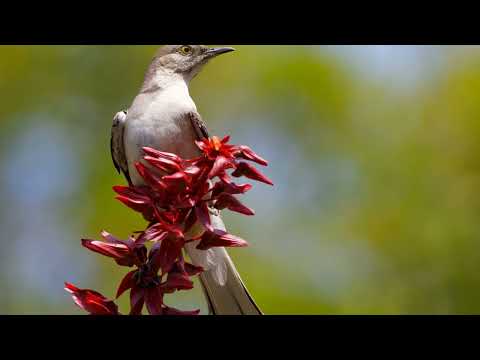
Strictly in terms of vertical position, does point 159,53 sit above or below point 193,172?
above

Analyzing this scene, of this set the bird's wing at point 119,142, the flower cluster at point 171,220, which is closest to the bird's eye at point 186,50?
the bird's wing at point 119,142

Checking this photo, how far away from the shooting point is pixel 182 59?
6.64m

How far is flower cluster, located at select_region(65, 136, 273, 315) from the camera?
3.43 metres

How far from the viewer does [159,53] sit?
6676 mm

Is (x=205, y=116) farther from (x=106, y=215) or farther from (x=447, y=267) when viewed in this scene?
(x=447, y=267)

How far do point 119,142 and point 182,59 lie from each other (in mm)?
923

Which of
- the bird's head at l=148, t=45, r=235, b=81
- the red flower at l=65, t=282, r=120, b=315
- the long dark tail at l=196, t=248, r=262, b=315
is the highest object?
the bird's head at l=148, t=45, r=235, b=81

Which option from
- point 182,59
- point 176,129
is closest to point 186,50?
point 182,59

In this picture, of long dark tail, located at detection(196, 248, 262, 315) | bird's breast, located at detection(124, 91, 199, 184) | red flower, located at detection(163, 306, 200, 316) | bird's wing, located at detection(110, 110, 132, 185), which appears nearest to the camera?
red flower, located at detection(163, 306, 200, 316)

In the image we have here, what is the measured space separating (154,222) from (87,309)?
51cm

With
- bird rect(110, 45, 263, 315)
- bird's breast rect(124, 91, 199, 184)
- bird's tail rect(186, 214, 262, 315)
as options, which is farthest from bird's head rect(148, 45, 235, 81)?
bird's tail rect(186, 214, 262, 315)

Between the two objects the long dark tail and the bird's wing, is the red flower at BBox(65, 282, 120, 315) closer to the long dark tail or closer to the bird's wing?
the long dark tail

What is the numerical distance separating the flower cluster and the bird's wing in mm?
2990

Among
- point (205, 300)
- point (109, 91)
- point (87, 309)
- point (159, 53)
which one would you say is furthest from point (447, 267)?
point (87, 309)
